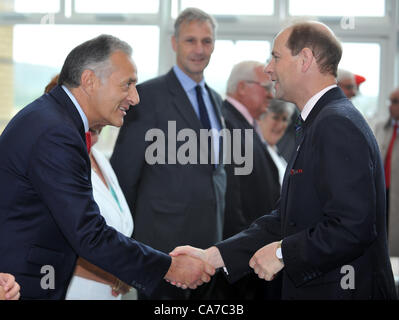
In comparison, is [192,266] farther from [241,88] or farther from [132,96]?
[241,88]

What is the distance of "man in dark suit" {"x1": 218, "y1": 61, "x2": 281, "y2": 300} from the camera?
11.3 feet

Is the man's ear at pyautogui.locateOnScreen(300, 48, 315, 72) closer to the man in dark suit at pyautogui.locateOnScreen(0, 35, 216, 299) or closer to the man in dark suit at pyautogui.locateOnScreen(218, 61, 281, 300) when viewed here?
the man in dark suit at pyautogui.locateOnScreen(0, 35, 216, 299)

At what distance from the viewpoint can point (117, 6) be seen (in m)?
6.48

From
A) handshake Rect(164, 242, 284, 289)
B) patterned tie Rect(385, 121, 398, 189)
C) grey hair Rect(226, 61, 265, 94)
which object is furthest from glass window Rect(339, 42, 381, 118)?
handshake Rect(164, 242, 284, 289)

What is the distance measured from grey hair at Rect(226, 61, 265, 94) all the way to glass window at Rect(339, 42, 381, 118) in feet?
8.69

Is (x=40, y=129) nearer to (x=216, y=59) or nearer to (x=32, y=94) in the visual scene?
(x=216, y=59)

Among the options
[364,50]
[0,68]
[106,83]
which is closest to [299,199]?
[106,83]

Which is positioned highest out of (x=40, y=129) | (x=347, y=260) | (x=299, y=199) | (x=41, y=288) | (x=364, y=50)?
(x=364, y=50)

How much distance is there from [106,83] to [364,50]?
15.4 ft

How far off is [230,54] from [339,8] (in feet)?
4.09

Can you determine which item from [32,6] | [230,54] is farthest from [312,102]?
[32,6]

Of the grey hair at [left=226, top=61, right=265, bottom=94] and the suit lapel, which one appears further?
the grey hair at [left=226, top=61, right=265, bottom=94]

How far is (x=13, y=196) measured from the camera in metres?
1.95

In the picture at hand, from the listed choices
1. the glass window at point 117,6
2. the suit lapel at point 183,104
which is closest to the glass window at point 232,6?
the glass window at point 117,6
